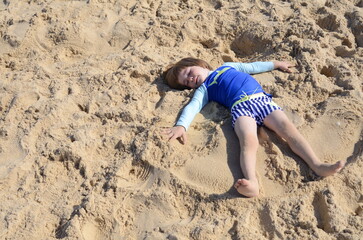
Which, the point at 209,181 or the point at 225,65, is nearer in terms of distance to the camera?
the point at 209,181

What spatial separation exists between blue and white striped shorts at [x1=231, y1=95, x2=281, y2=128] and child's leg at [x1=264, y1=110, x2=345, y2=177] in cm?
4

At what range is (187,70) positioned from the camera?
130 inches

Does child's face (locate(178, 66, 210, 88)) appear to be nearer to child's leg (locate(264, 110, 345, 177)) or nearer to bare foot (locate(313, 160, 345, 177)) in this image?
child's leg (locate(264, 110, 345, 177))

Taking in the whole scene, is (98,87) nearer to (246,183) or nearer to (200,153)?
(200,153)

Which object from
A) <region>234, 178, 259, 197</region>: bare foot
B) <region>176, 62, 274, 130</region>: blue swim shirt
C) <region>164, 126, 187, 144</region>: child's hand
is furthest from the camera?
<region>176, 62, 274, 130</region>: blue swim shirt

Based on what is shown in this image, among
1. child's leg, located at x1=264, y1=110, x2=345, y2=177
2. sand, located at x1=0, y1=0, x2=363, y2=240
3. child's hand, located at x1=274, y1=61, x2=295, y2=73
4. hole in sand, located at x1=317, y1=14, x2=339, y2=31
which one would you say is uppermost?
hole in sand, located at x1=317, y1=14, x2=339, y2=31

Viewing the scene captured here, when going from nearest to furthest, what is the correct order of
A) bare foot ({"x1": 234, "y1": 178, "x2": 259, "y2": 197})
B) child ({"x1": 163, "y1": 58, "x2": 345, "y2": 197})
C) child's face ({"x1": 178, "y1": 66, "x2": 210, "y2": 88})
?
1. bare foot ({"x1": 234, "y1": 178, "x2": 259, "y2": 197})
2. child ({"x1": 163, "y1": 58, "x2": 345, "y2": 197})
3. child's face ({"x1": 178, "y1": 66, "x2": 210, "y2": 88})

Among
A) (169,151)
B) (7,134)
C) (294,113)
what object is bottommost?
(7,134)

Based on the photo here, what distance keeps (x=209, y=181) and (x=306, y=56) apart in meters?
1.43

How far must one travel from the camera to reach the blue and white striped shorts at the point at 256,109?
2.90 m

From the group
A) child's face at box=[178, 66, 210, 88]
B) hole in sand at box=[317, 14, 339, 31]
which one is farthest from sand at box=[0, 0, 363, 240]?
child's face at box=[178, 66, 210, 88]

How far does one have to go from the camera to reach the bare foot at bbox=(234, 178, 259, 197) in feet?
8.00

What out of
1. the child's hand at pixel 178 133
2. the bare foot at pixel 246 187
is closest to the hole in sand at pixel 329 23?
the child's hand at pixel 178 133

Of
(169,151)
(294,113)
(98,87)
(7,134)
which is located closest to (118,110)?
(98,87)
